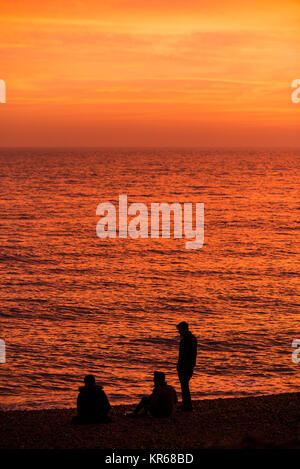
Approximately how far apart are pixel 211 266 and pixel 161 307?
444 inches

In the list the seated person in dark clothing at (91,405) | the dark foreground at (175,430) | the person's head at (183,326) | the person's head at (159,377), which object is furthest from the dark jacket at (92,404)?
the person's head at (183,326)

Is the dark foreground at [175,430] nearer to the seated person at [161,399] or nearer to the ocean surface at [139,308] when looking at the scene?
the seated person at [161,399]

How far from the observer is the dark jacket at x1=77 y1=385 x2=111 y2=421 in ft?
37.7

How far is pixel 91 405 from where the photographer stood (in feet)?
37.8

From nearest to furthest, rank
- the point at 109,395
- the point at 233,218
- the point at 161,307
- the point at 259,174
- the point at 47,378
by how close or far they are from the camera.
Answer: the point at 109,395 < the point at 47,378 < the point at 161,307 < the point at 233,218 < the point at 259,174

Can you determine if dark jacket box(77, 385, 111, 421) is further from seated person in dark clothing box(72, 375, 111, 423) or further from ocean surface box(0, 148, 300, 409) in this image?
ocean surface box(0, 148, 300, 409)

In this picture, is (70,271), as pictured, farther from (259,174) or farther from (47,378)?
(259,174)

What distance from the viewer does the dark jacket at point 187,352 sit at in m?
11.7

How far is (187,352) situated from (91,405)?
2131mm

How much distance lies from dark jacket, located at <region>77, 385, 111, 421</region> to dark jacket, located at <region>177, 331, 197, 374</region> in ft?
5.58

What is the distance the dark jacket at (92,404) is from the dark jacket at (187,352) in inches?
67.0

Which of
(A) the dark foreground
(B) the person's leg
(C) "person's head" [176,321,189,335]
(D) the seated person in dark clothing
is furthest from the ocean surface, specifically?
(C) "person's head" [176,321,189,335]

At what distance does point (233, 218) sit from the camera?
6712cm
